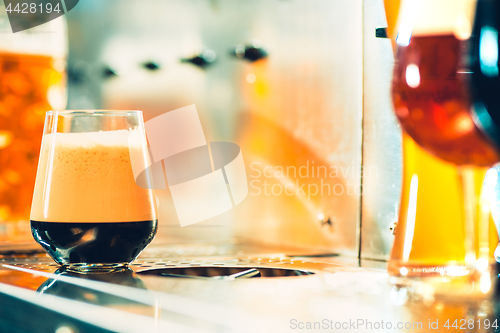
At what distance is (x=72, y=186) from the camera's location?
53 centimetres

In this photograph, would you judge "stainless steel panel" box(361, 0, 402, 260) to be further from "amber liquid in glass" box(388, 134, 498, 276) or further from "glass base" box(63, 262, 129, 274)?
"glass base" box(63, 262, 129, 274)

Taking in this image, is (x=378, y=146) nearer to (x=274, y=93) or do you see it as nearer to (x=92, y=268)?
(x=274, y=93)

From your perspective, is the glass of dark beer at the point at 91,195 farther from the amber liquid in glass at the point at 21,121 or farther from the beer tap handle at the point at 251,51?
the amber liquid in glass at the point at 21,121

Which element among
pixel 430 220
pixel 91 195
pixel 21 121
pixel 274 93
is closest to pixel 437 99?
pixel 430 220

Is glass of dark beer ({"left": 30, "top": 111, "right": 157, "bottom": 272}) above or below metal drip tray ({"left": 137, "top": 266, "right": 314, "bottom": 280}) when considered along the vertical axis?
above

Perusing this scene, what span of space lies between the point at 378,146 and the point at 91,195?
41 cm

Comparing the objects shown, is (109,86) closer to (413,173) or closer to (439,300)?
(413,173)

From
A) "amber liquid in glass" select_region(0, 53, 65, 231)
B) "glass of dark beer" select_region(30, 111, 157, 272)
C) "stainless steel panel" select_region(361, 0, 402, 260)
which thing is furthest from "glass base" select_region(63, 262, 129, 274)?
"amber liquid in glass" select_region(0, 53, 65, 231)

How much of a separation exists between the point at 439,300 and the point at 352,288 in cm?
10

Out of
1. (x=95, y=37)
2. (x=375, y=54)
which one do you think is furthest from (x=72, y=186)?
(x=95, y=37)

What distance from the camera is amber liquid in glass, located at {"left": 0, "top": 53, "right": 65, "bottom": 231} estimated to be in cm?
146

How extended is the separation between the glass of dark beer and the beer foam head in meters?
0.29

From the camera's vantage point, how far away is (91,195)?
0.53 meters

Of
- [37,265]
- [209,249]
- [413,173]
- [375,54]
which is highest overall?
[375,54]
